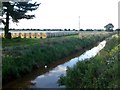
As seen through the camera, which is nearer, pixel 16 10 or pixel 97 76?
pixel 97 76

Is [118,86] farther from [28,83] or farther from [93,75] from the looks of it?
[28,83]

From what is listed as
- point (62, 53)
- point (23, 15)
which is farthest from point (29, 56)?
point (23, 15)

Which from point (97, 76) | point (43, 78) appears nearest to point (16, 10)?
point (43, 78)

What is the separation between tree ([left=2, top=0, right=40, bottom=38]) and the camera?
31562mm

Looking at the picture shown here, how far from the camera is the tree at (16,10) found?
1243 inches

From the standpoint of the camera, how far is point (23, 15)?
3344 centimetres

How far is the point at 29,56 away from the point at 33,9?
17646mm

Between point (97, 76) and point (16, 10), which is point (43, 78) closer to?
point (97, 76)

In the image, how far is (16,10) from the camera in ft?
108

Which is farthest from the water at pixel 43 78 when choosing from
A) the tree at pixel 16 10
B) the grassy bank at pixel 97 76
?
the tree at pixel 16 10

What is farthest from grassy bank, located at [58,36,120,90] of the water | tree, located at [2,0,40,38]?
tree, located at [2,0,40,38]

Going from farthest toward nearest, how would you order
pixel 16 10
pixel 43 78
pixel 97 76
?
pixel 16 10 < pixel 43 78 < pixel 97 76

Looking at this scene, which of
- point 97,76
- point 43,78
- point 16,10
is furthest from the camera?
point 16,10

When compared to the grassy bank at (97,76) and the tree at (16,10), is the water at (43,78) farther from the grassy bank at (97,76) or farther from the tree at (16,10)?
the tree at (16,10)
